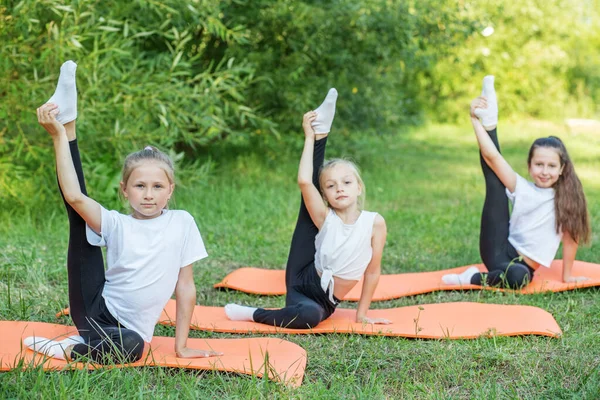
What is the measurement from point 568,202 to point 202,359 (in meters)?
2.50

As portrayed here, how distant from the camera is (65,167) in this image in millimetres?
3049

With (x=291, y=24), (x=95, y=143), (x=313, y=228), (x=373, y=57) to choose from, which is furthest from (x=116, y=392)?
(x=373, y=57)

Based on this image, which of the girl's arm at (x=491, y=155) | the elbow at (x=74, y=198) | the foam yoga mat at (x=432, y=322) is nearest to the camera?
the elbow at (x=74, y=198)

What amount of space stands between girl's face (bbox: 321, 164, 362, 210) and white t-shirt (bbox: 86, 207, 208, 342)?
0.87m

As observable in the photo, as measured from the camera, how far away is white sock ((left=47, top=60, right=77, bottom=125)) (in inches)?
123

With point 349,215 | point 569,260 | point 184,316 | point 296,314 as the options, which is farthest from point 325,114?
point 569,260

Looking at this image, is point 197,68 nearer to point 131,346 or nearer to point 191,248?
point 191,248

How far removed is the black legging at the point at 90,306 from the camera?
3.09 metres

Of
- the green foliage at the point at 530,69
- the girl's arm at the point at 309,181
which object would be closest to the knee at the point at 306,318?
the girl's arm at the point at 309,181

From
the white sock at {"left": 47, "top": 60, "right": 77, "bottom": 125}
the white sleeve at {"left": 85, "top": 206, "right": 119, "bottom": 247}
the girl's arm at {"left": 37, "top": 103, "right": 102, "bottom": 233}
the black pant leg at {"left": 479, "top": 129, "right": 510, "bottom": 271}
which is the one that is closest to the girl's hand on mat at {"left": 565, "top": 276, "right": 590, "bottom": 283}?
the black pant leg at {"left": 479, "top": 129, "right": 510, "bottom": 271}

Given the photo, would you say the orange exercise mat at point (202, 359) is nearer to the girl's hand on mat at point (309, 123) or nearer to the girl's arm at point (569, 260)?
the girl's hand on mat at point (309, 123)

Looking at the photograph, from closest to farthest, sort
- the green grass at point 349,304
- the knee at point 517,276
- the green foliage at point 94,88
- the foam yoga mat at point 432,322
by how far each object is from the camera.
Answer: the green grass at point 349,304
the foam yoga mat at point 432,322
the knee at point 517,276
the green foliage at point 94,88

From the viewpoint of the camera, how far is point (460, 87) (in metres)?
15.4

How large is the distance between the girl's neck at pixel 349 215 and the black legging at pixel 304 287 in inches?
6.5
